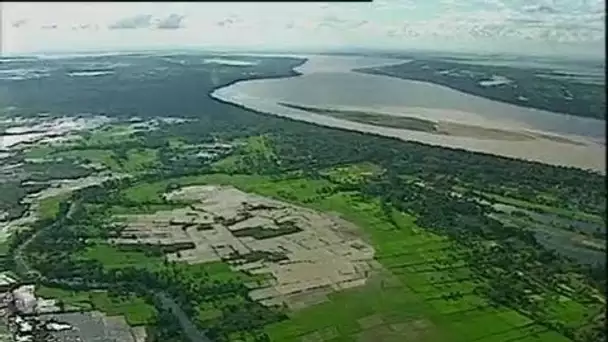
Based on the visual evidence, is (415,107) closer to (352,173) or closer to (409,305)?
(352,173)

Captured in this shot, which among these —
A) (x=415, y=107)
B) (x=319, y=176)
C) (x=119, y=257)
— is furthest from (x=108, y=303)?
(x=415, y=107)

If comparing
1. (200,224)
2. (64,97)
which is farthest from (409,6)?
(64,97)

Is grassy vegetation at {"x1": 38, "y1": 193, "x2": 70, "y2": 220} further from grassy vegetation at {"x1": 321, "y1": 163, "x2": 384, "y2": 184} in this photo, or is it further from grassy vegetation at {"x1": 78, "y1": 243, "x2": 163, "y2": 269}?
grassy vegetation at {"x1": 321, "y1": 163, "x2": 384, "y2": 184}

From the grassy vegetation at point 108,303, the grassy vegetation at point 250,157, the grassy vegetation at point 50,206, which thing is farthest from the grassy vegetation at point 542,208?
the grassy vegetation at point 50,206

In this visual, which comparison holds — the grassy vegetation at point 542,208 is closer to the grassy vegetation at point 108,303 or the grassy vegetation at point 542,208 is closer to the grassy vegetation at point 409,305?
the grassy vegetation at point 409,305

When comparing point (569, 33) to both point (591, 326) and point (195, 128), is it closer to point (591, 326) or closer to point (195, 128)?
point (591, 326)

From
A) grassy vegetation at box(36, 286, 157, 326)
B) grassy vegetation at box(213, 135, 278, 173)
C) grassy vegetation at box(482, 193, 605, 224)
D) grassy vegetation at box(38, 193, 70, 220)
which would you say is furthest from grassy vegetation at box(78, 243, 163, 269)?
grassy vegetation at box(482, 193, 605, 224)
